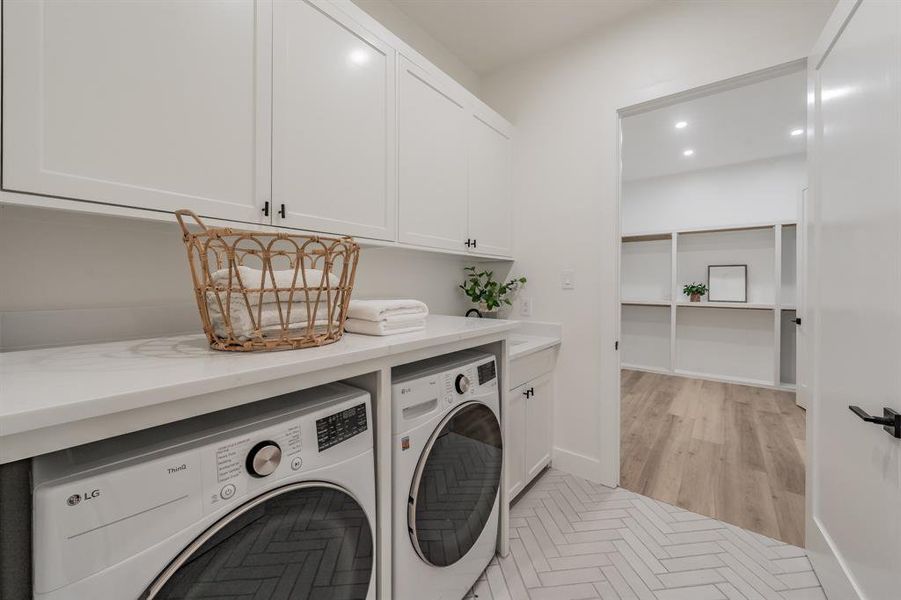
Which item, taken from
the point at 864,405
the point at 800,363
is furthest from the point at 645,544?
the point at 800,363

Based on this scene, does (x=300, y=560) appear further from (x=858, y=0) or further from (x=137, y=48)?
(x=858, y=0)

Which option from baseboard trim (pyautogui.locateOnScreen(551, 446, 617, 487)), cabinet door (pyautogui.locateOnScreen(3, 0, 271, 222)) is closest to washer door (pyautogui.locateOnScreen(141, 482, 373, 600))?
cabinet door (pyautogui.locateOnScreen(3, 0, 271, 222))

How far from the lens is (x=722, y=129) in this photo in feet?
11.2

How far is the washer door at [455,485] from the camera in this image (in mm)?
1075

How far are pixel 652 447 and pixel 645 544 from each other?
1.13 meters

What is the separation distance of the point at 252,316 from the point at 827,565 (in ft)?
7.12

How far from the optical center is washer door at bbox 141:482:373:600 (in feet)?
1.97

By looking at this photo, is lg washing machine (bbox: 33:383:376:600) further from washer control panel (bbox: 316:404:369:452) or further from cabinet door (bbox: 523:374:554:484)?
cabinet door (bbox: 523:374:554:484)

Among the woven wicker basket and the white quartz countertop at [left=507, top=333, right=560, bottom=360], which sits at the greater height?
the woven wicker basket

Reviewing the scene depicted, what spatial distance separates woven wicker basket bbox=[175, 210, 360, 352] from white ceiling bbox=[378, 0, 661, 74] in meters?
1.83

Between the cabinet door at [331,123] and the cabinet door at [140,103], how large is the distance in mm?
67

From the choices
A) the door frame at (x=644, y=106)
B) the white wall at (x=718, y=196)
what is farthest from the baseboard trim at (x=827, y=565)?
the white wall at (x=718, y=196)

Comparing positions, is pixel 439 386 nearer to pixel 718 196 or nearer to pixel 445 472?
pixel 445 472

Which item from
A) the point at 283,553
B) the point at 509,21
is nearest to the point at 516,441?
the point at 283,553
